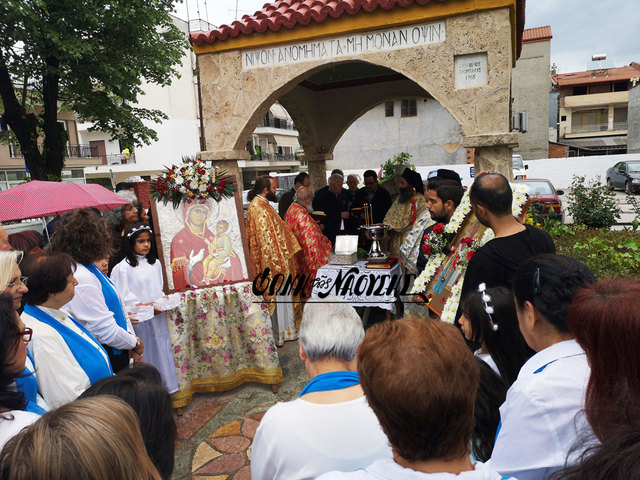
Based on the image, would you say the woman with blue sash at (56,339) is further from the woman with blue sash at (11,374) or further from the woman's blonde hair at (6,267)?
the woman with blue sash at (11,374)

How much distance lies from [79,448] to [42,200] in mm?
5872

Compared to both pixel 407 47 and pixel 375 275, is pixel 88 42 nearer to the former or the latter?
pixel 407 47

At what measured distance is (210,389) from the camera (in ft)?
14.8

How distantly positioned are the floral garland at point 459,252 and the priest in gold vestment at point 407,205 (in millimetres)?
2597

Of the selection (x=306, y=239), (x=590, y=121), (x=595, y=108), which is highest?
(x=595, y=108)

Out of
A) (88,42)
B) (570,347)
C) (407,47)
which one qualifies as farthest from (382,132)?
(570,347)

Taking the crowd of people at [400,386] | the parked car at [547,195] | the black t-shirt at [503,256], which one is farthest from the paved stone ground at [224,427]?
the parked car at [547,195]

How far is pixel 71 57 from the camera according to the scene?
9539mm

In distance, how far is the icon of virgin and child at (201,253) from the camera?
435cm

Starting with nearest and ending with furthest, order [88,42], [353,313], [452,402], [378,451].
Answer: [452,402], [378,451], [353,313], [88,42]

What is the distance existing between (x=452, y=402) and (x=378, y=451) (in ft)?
1.84

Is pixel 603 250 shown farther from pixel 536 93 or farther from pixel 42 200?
pixel 536 93

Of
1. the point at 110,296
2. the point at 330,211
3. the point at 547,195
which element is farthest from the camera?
the point at 547,195

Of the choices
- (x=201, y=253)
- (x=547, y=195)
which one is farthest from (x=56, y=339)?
(x=547, y=195)
